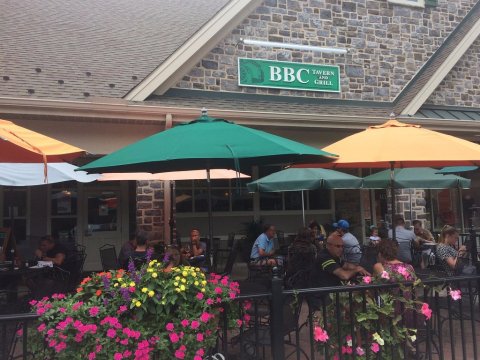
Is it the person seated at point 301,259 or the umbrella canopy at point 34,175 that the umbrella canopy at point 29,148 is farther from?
the person seated at point 301,259

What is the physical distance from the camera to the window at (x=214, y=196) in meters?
11.2

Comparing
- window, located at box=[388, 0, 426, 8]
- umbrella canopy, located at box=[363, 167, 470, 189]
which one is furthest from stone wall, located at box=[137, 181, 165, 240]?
window, located at box=[388, 0, 426, 8]

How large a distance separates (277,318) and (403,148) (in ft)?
7.32

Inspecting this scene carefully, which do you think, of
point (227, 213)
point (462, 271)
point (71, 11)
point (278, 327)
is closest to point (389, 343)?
point (278, 327)

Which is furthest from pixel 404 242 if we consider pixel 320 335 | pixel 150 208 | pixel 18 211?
pixel 18 211

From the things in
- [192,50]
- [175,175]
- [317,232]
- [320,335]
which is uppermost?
[192,50]

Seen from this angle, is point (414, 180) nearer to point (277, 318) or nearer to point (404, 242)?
point (404, 242)

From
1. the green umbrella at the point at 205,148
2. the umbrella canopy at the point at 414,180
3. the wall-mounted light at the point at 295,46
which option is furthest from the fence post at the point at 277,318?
the wall-mounted light at the point at 295,46

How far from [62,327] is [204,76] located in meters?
7.57

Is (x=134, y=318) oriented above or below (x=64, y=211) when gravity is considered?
below

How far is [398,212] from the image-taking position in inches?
428

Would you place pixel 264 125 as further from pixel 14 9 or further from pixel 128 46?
pixel 14 9

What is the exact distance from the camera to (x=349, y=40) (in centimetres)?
1098

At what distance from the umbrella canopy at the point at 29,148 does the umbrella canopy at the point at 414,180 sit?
18.7 feet
